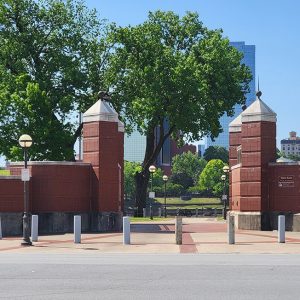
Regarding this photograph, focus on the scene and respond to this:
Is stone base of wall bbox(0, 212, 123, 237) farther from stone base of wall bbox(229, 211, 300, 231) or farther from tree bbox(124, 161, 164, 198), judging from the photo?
tree bbox(124, 161, 164, 198)

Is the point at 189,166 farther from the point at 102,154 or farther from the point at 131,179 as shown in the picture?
the point at 102,154

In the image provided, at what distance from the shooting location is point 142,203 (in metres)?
58.2

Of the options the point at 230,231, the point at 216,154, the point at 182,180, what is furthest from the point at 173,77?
the point at 216,154

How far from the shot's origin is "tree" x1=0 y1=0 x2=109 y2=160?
44406 millimetres

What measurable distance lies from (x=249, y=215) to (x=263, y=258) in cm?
1449

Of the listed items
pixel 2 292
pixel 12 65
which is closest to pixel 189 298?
pixel 2 292

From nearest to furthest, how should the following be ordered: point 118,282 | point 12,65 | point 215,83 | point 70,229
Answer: point 118,282 → point 70,229 → point 12,65 → point 215,83

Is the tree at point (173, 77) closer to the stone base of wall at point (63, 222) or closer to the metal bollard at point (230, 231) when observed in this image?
the stone base of wall at point (63, 222)

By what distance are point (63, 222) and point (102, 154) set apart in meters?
3.89

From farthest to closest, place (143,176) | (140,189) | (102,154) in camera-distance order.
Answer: (140,189) → (143,176) → (102,154)

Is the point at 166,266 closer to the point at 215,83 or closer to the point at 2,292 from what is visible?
the point at 2,292

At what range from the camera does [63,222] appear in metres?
31.6

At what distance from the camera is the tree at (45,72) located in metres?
44.4

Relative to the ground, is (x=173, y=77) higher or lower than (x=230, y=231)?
higher
